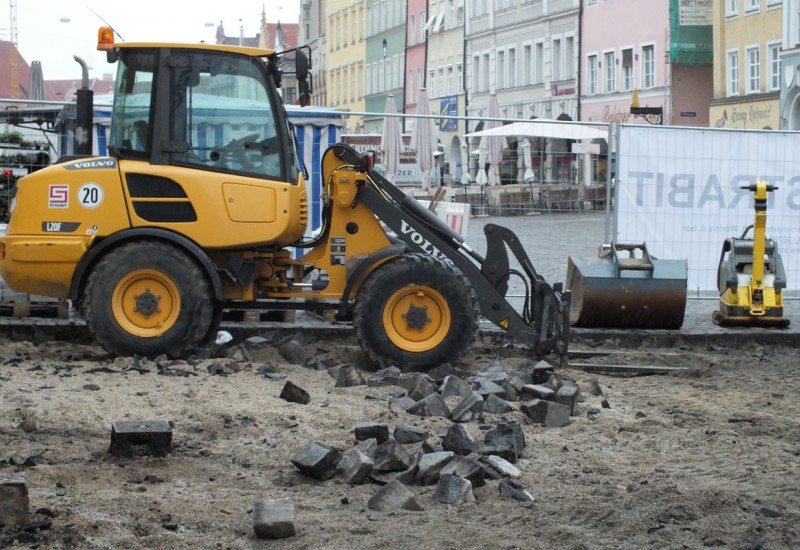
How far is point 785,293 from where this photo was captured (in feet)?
54.3

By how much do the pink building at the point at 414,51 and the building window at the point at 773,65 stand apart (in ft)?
119

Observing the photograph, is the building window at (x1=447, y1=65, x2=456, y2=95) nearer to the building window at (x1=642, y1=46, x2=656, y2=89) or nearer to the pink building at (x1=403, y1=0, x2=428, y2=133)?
the pink building at (x1=403, y1=0, x2=428, y2=133)

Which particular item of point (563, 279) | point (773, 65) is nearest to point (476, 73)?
point (773, 65)

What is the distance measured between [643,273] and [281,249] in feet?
12.4

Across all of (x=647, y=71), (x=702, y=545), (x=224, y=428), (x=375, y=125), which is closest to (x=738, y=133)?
(x=224, y=428)

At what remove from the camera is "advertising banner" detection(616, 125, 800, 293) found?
1473 centimetres

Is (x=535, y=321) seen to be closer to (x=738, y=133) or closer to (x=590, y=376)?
(x=590, y=376)

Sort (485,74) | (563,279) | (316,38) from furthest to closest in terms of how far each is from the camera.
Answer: (316,38) < (485,74) < (563,279)

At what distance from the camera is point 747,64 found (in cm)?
4506

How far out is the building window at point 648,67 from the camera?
50.2 meters

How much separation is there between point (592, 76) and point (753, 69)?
1144 centimetres

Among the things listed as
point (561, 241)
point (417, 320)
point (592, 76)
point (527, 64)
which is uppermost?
point (527, 64)

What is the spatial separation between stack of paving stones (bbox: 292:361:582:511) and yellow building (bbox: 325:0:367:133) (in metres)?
78.6

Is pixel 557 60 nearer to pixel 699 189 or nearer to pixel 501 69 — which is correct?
pixel 501 69
